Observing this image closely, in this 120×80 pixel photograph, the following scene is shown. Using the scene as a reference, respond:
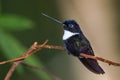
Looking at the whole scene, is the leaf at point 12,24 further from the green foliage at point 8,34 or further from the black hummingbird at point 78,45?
the black hummingbird at point 78,45

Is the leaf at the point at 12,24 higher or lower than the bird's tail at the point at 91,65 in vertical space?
higher

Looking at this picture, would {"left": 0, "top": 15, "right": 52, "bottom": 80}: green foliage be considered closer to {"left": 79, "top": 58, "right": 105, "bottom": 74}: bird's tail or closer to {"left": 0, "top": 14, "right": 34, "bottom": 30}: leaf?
{"left": 0, "top": 14, "right": 34, "bottom": 30}: leaf

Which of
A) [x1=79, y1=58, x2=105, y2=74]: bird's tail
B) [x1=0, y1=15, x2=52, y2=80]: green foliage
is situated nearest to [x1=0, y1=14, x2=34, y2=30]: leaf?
[x1=0, y1=15, x2=52, y2=80]: green foliage

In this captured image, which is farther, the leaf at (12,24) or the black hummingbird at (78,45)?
the leaf at (12,24)

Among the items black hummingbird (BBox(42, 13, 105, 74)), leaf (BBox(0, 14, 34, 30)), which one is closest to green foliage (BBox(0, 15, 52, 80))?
leaf (BBox(0, 14, 34, 30))

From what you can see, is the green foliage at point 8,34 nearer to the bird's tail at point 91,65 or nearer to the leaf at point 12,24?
the leaf at point 12,24

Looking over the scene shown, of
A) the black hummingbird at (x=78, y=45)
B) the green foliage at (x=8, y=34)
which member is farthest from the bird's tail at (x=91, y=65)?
the green foliage at (x=8, y=34)

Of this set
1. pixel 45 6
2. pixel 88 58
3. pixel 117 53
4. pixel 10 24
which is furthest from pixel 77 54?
pixel 45 6

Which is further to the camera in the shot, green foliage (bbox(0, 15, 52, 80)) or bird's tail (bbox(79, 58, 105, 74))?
green foliage (bbox(0, 15, 52, 80))

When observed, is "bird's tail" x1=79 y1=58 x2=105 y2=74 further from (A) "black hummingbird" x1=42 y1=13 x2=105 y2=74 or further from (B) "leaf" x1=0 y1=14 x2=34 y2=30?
(B) "leaf" x1=0 y1=14 x2=34 y2=30

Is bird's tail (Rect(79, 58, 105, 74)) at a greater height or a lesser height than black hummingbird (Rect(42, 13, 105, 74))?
lesser
